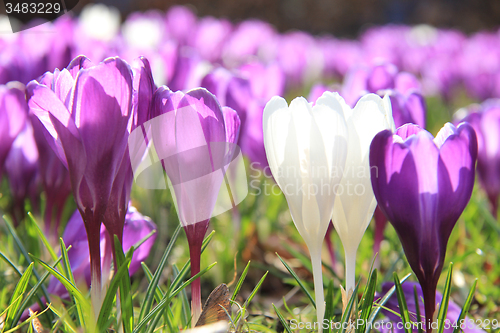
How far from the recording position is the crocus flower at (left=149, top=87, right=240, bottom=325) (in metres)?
0.61

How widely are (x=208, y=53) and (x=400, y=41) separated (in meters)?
2.65

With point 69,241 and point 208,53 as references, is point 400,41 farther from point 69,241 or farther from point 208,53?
point 69,241

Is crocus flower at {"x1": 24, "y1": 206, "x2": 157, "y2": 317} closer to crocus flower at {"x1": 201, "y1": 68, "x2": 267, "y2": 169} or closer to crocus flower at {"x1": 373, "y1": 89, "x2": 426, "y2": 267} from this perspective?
crocus flower at {"x1": 201, "y1": 68, "x2": 267, "y2": 169}

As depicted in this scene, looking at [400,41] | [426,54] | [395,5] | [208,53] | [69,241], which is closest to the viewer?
[69,241]

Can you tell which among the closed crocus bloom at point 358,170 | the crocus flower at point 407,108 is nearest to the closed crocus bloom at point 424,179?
the closed crocus bloom at point 358,170

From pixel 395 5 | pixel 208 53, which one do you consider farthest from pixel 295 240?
pixel 395 5

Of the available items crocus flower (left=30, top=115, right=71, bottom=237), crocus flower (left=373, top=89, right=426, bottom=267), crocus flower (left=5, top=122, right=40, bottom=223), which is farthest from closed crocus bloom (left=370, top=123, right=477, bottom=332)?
crocus flower (left=5, top=122, right=40, bottom=223)

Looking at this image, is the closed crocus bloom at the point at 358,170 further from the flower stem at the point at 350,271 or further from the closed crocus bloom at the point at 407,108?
the closed crocus bloom at the point at 407,108

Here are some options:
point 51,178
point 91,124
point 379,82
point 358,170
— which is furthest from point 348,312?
point 51,178

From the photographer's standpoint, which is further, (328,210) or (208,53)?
(208,53)

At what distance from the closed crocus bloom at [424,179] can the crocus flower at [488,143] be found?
0.63 meters

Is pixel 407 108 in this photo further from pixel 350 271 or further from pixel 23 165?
pixel 23 165

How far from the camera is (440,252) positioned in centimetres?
61

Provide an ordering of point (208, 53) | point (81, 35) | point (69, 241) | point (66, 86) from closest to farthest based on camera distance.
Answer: point (66, 86) < point (69, 241) < point (81, 35) < point (208, 53)
